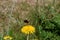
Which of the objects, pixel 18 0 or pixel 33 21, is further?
pixel 18 0

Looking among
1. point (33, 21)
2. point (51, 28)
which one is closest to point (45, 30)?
point (51, 28)

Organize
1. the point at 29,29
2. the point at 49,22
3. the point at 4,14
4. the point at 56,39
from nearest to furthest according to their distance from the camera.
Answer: the point at 29,29 → the point at 56,39 → the point at 49,22 → the point at 4,14

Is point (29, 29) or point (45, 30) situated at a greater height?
point (29, 29)

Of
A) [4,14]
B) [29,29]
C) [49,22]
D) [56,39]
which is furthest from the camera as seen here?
[4,14]

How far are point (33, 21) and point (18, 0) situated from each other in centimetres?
51

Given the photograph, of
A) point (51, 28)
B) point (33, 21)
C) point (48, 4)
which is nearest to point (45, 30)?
point (51, 28)

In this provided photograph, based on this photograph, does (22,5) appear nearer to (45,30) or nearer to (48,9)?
(48,9)

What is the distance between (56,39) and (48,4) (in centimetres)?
89

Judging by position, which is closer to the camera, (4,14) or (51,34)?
(51,34)

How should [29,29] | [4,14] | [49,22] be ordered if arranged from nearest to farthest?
[29,29]
[49,22]
[4,14]

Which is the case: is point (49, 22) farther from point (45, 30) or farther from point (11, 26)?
point (11, 26)

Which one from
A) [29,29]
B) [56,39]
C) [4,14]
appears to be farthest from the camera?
[4,14]

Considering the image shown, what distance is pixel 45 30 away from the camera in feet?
11.6

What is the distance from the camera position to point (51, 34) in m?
3.43
